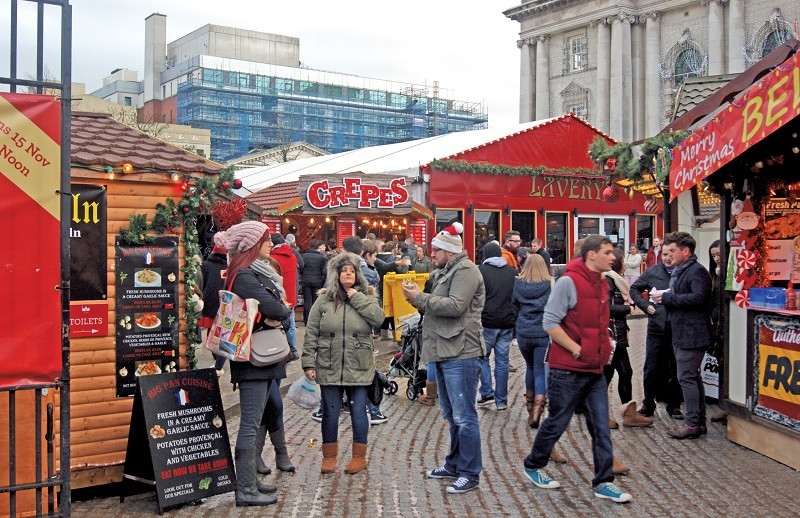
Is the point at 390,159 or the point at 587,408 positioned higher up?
the point at 390,159

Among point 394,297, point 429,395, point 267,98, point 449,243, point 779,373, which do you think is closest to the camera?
point 449,243

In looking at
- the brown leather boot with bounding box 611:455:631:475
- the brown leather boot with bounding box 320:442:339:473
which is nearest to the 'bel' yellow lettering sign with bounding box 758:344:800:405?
the brown leather boot with bounding box 611:455:631:475

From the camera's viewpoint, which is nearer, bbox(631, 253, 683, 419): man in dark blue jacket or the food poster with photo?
the food poster with photo

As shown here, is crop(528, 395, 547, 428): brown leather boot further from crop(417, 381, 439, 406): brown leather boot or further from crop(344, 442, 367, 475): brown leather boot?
crop(344, 442, 367, 475): brown leather boot

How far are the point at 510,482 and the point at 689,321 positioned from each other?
2537 millimetres

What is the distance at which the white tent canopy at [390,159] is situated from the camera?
24.7 m

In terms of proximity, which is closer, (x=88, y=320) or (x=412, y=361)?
(x=88, y=320)

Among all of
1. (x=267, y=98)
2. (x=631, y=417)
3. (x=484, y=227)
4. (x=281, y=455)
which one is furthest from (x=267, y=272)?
(x=267, y=98)

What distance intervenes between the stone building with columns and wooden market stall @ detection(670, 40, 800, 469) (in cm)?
4595

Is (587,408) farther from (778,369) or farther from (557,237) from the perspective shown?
(557,237)

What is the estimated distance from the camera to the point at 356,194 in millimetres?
21266

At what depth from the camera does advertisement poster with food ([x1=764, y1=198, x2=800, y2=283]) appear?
8.21 meters

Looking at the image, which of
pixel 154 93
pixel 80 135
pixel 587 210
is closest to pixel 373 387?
pixel 80 135

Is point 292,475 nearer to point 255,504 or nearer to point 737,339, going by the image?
point 255,504
